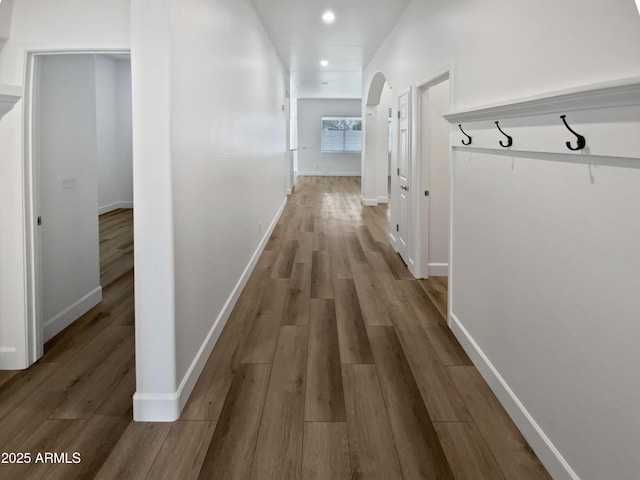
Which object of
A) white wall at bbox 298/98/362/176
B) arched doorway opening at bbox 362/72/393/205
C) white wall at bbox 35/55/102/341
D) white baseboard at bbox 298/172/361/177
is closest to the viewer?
white wall at bbox 35/55/102/341

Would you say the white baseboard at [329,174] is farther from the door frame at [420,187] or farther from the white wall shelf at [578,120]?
the white wall shelf at [578,120]

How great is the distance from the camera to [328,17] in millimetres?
5562

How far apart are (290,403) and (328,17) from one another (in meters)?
4.59

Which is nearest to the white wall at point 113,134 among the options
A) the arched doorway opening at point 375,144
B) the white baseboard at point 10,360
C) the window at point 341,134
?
the arched doorway opening at point 375,144

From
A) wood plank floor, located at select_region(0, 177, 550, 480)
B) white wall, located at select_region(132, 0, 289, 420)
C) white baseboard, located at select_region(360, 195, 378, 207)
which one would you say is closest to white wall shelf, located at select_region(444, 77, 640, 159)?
wood plank floor, located at select_region(0, 177, 550, 480)

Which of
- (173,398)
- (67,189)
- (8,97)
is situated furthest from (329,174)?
(173,398)

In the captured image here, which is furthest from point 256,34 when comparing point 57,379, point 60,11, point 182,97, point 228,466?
point 228,466

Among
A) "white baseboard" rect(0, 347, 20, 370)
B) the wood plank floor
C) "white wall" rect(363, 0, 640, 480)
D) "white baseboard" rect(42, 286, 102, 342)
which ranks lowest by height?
the wood plank floor

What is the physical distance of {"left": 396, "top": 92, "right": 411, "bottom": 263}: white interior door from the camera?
5.22 metres

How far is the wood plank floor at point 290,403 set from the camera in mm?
2018

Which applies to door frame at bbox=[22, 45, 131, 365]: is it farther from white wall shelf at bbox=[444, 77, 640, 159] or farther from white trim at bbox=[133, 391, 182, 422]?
white wall shelf at bbox=[444, 77, 640, 159]

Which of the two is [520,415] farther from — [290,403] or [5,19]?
[5,19]

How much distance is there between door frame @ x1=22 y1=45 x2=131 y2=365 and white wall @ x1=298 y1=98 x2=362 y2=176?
14631mm

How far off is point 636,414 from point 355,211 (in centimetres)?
826
